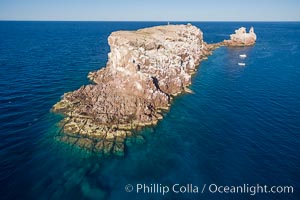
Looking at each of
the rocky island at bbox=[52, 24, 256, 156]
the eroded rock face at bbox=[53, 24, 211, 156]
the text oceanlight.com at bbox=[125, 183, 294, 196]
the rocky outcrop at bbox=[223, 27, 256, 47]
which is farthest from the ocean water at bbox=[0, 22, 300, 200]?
the rocky outcrop at bbox=[223, 27, 256, 47]

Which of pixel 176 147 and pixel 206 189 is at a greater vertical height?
pixel 176 147

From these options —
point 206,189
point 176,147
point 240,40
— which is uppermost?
point 240,40

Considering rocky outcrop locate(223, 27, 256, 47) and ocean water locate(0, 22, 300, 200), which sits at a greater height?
rocky outcrop locate(223, 27, 256, 47)

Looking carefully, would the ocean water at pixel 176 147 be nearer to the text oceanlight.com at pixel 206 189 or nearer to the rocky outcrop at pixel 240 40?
the text oceanlight.com at pixel 206 189

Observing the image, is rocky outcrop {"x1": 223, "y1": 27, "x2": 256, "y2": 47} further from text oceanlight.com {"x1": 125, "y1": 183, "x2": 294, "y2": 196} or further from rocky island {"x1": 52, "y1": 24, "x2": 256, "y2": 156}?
text oceanlight.com {"x1": 125, "y1": 183, "x2": 294, "y2": 196}

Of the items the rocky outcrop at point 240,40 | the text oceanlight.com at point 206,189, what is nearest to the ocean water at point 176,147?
the text oceanlight.com at point 206,189

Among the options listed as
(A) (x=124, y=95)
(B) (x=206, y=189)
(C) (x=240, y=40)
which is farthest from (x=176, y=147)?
(C) (x=240, y=40)

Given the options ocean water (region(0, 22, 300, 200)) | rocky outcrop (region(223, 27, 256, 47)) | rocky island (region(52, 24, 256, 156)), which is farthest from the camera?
rocky outcrop (region(223, 27, 256, 47))

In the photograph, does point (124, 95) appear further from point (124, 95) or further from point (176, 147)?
point (176, 147)
